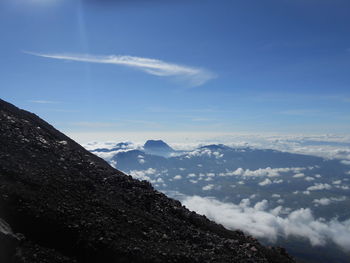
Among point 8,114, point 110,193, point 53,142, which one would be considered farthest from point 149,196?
point 8,114

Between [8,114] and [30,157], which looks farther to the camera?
[8,114]

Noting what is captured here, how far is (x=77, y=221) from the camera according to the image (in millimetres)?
21406

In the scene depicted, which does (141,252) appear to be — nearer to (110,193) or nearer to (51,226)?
(51,226)

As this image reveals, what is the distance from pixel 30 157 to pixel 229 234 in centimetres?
2052

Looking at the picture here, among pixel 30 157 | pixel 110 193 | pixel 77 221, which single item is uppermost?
pixel 30 157

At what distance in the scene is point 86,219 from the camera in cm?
2200

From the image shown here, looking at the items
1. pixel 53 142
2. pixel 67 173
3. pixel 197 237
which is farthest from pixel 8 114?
pixel 197 237

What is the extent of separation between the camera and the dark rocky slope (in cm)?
1958

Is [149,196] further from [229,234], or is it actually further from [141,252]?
[141,252]

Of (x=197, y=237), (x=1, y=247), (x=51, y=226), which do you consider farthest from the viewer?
(x=197, y=237)

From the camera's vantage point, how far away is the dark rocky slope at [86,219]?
1958 centimetres

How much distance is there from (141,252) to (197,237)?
696cm

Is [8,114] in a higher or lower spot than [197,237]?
higher

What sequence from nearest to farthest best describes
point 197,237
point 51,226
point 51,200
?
point 51,226
point 51,200
point 197,237
